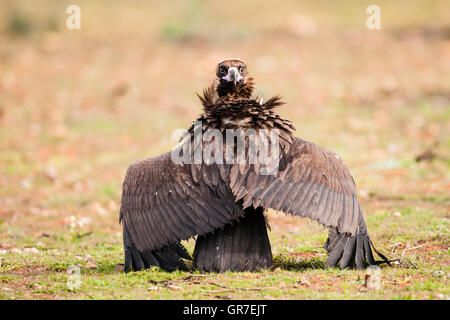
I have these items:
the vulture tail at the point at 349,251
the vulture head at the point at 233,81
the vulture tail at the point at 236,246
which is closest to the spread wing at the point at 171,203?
the vulture tail at the point at 236,246

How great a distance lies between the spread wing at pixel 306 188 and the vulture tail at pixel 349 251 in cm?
12

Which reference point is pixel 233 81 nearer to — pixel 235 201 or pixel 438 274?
pixel 235 201

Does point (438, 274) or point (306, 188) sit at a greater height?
point (306, 188)

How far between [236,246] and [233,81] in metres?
1.70

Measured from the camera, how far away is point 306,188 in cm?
638

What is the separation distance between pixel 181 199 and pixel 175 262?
0.69 metres

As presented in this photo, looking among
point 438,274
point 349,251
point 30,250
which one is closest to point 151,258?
point 349,251

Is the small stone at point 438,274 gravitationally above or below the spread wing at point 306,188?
below

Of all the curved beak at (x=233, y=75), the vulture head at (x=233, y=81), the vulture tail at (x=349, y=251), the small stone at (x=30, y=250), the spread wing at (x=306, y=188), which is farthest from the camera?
the small stone at (x=30, y=250)

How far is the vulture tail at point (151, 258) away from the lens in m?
6.84

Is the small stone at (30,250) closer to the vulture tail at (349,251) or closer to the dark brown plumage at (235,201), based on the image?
the dark brown plumage at (235,201)

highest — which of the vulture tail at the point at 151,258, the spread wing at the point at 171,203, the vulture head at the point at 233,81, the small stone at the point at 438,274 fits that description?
the vulture head at the point at 233,81

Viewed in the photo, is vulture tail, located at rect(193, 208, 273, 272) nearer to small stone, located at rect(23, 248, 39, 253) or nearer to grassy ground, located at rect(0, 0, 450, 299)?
grassy ground, located at rect(0, 0, 450, 299)
